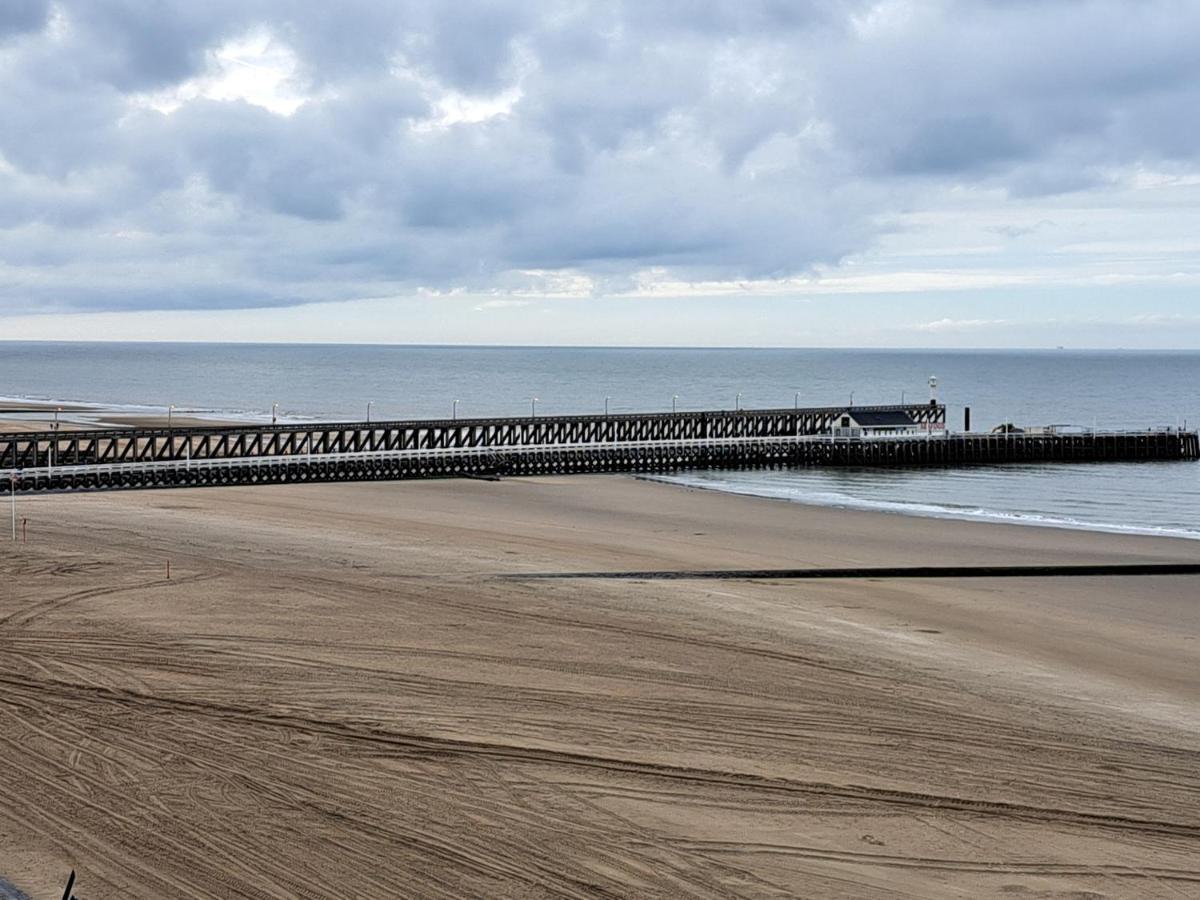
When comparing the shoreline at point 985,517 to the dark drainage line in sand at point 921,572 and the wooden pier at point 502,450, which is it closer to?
the dark drainage line in sand at point 921,572

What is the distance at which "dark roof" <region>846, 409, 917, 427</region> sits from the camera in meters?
77.4

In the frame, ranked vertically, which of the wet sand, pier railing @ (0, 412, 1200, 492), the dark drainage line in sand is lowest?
the wet sand

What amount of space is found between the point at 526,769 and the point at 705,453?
53.5m

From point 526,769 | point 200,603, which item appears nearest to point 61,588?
point 200,603

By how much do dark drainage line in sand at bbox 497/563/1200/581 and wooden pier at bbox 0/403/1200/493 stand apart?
2545cm

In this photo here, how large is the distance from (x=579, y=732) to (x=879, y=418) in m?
Result: 65.3

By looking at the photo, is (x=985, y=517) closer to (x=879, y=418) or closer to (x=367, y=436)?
(x=879, y=418)

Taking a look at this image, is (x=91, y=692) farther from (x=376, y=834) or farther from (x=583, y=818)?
(x=583, y=818)

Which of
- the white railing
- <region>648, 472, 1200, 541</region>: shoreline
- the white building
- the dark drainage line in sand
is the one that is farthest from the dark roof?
the dark drainage line in sand

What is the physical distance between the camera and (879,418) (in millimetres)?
79062

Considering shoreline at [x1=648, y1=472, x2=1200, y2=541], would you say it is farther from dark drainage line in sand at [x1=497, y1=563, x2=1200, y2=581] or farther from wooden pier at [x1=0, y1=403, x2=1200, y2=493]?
wooden pier at [x1=0, y1=403, x2=1200, y2=493]

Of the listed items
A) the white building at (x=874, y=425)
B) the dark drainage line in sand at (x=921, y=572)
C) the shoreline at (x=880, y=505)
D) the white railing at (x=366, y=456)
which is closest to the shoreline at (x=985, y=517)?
the shoreline at (x=880, y=505)

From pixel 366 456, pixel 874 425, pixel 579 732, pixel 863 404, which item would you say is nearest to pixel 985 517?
pixel 366 456

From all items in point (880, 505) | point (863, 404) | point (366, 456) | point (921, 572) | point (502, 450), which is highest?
point (863, 404)
